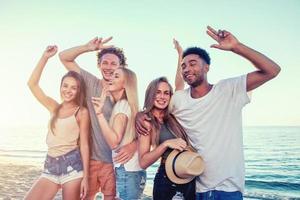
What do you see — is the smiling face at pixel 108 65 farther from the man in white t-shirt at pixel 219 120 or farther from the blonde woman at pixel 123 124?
the man in white t-shirt at pixel 219 120

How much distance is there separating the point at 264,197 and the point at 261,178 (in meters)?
1.96

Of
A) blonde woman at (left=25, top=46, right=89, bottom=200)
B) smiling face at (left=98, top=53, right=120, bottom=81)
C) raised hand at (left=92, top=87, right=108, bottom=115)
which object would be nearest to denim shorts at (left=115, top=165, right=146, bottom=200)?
blonde woman at (left=25, top=46, right=89, bottom=200)

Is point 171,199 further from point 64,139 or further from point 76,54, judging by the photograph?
point 76,54

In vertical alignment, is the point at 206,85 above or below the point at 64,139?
above

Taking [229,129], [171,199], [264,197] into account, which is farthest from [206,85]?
[264,197]

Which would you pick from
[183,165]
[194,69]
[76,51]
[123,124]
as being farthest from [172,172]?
[76,51]

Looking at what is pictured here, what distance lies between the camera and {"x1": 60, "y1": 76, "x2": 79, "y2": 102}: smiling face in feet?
10.4

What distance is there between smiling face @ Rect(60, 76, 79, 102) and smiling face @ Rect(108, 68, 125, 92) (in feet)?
0.99

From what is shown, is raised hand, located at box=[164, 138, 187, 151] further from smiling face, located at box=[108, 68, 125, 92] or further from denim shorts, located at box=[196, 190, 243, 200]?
smiling face, located at box=[108, 68, 125, 92]

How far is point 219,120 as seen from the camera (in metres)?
2.79

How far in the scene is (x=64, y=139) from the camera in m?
3.14

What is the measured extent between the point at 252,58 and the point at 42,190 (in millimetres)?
1999

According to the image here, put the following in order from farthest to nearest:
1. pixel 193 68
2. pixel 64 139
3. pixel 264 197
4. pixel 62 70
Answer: pixel 264 197
pixel 62 70
pixel 64 139
pixel 193 68

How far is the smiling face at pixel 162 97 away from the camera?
2951mm
